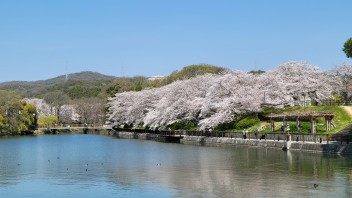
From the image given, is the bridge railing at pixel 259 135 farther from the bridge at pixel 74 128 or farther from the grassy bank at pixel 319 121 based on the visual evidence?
the bridge at pixel 74 128

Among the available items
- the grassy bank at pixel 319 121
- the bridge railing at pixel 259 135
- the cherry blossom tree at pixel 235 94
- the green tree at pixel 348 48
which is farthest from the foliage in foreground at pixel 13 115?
the green tree at pixel 348 48

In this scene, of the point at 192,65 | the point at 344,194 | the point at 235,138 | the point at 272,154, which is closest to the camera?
the point at 344,194

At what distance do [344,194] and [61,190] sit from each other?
15.3 meters

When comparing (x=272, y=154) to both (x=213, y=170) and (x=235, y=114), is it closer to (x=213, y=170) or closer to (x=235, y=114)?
(x=213, y=170)

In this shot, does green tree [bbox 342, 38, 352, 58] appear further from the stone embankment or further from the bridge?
the bridge

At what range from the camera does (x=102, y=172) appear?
124 feet

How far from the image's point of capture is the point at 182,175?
34969mm

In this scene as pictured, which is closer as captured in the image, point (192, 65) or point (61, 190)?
point (61, 190)

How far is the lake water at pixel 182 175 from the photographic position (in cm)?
2834

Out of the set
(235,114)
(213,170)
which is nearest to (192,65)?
(235,114)

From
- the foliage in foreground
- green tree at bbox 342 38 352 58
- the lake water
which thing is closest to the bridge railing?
the lake water

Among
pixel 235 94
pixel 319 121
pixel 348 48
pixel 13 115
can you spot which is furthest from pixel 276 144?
pixel 13 115

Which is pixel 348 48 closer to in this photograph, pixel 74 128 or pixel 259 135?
A: pixel 259 135

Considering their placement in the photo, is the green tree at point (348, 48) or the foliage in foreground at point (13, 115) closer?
the green tree at point (348, 48)
